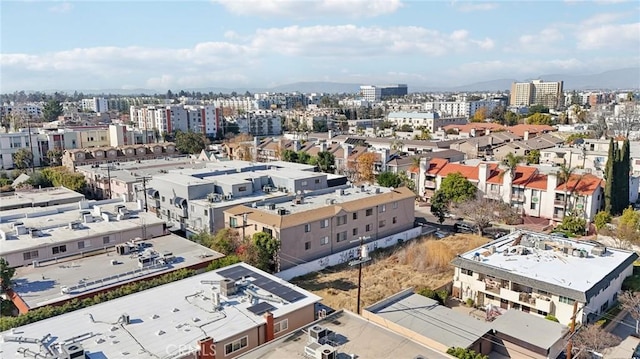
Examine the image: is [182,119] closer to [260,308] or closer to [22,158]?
[22,158]

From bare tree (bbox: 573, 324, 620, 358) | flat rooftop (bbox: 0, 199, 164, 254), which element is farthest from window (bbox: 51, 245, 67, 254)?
bare tree (bbox: 573, 324, 620, 358)

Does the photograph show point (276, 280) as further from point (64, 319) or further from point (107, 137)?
point (107, 137)

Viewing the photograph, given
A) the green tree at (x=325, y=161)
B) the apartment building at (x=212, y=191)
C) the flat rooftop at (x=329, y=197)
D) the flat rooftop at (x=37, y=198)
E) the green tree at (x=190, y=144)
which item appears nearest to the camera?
the flat rooftop at (x=329, y=197)

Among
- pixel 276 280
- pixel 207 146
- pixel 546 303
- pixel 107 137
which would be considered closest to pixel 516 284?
pixel 546 303

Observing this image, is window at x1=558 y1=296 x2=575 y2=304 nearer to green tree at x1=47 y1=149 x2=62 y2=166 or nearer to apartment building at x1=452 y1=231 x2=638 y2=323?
apartment building at x1=452 y1=231 x2=638 y2=323

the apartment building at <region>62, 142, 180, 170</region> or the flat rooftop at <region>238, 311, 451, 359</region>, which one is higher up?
the apartment building at <region>62, 142, 180, 170</region>

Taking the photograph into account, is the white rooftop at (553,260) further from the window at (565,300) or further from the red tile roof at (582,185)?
the red tile roof at (582,185)

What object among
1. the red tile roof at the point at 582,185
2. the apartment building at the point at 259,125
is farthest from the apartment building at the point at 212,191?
the apartment building at the point at 259,125
